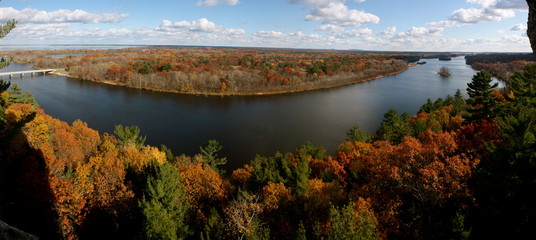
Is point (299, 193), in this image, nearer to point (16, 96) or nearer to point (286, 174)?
point (286, 174)

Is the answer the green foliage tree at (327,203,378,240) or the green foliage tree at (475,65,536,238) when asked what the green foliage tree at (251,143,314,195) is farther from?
the green foliage tree at (475,65,536,238)

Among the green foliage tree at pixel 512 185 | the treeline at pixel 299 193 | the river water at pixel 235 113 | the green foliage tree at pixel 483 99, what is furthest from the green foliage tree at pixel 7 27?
the green foliage tree at pixel 483 99

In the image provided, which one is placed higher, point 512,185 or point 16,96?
point 16,96

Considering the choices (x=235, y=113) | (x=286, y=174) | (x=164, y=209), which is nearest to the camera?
(x=164, y=209)

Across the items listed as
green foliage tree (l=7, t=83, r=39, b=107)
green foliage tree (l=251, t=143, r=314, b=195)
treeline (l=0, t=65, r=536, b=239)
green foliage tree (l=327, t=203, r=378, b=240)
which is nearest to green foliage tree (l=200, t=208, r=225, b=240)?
treeline (l=0, t=65, r=536, b=239)

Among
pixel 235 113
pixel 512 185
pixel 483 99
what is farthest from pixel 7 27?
pixel 235 113
